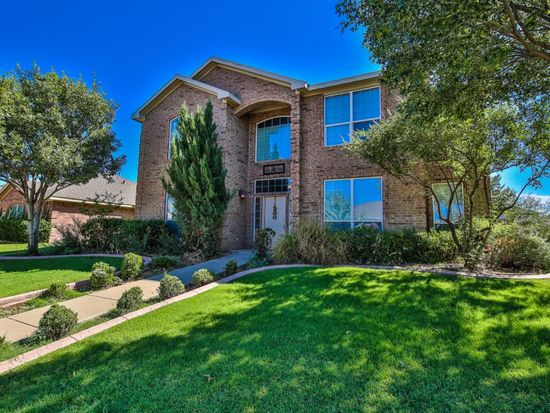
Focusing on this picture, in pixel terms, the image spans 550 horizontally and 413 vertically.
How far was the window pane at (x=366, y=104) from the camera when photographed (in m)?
11.3

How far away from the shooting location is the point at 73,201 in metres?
18.2

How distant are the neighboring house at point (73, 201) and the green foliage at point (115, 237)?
3.01m

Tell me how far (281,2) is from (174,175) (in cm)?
670

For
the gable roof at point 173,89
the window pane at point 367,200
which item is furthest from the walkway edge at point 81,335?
the gable roof at point 173,89

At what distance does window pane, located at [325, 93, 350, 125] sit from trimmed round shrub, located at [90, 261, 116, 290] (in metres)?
9.61

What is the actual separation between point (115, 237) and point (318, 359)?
1077cm

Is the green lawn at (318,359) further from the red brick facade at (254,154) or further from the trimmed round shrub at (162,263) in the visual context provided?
the red brick facade at (254,154)

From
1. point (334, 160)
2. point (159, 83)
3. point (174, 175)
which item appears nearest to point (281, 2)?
point (334, 160)

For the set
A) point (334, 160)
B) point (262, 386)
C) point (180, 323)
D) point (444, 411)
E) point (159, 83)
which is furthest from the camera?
point (159, 83)

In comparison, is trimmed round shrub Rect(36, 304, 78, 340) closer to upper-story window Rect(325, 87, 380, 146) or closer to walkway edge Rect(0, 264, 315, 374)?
walkway edge Rect(0, 264, 315, 374)

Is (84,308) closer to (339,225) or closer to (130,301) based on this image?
(130,301)

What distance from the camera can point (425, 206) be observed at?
10164 mm

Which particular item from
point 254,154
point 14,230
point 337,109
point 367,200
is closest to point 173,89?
point 254,154

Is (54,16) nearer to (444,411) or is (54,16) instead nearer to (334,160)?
(334,160)
